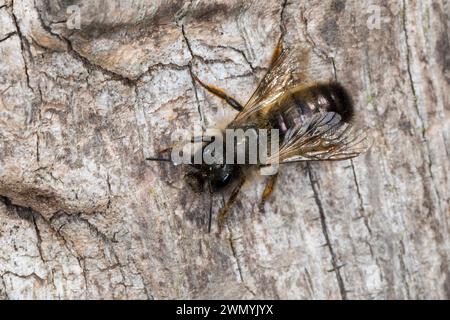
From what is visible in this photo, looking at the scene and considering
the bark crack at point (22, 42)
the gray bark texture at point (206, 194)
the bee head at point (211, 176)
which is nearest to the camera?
the bark crack at point (22, 42)

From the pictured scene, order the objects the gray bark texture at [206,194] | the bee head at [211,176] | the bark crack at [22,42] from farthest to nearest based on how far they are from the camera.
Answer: the bee head at [211,176]
the gray bark texture at [206,194]
the bark crack at [22,42]

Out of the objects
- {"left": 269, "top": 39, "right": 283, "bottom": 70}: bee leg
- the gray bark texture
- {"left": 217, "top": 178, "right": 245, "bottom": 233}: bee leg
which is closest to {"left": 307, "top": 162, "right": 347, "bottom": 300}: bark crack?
the gray bark texture

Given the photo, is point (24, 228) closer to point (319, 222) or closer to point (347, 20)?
point (319, 222)

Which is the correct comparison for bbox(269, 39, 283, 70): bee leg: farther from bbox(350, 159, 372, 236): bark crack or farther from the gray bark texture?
bbox(350, 159, 372, 236): bark crack

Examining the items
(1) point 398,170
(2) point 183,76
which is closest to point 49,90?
(2) point 183,76

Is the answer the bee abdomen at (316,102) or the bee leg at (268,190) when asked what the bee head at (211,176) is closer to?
the bee leg at (268,190)

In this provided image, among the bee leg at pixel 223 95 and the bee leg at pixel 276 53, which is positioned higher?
the bee leg at pixel 276 53

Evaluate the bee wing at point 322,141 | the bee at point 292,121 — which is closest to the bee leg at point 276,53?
the bee at point 292,121

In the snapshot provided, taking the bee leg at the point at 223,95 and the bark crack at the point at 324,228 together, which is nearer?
the bee leg at the point at 223,95
